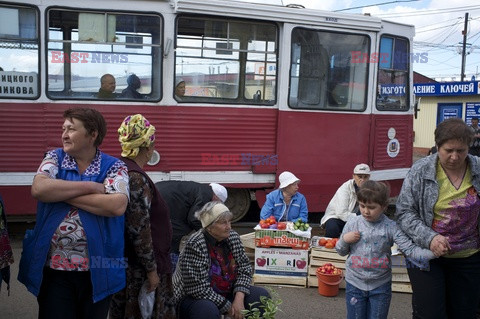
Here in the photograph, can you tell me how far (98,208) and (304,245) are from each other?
124 inches

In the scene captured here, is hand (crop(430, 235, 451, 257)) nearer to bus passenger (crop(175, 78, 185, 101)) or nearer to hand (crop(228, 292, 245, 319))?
hand (crop(228, 292, 245, 319))

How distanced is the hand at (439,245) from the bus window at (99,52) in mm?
4715

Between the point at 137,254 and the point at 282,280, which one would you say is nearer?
the point at 137,254

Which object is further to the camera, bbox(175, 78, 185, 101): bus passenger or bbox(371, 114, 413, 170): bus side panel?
bbox(371, 114, 413, 170): bus side panel

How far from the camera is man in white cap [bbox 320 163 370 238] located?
6.14 meters

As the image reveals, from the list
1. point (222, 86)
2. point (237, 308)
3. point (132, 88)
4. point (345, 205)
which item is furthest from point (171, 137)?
point (237, 308)

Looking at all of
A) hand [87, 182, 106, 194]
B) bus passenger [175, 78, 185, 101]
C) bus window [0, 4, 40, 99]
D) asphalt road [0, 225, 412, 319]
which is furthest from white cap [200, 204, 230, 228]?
bus window [0, 4, 40, 99]

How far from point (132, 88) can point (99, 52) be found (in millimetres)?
622

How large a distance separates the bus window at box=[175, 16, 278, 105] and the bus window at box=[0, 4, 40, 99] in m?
1.82

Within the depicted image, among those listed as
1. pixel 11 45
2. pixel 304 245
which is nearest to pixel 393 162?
pixel 304 245

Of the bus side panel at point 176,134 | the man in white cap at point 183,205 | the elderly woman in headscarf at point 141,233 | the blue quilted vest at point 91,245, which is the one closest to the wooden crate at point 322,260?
the man in white cap at point 183,205

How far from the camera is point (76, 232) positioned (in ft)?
8.62

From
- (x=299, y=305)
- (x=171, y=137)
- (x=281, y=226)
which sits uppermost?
(x=171, y=137)

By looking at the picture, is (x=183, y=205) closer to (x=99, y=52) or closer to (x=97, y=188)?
(x=97, y=188)
